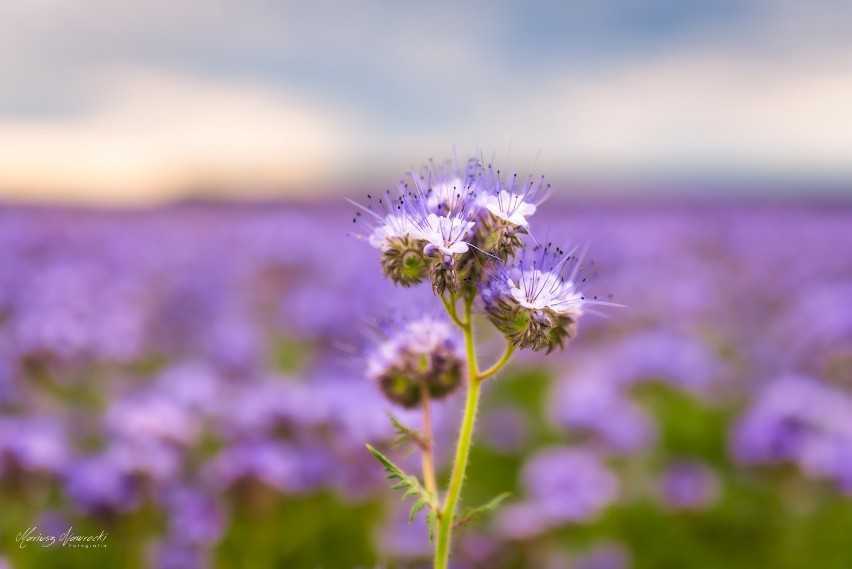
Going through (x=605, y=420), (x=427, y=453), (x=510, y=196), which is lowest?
(x=427, y=453)

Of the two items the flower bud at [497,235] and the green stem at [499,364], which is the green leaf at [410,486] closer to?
the green stem at [499,364]

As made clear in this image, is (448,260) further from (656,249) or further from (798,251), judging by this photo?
(798,251)

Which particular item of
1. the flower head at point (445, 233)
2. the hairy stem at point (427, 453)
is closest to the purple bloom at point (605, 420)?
the hairy stem at point (427, 453)

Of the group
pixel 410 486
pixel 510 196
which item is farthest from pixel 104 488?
pixel 510 196

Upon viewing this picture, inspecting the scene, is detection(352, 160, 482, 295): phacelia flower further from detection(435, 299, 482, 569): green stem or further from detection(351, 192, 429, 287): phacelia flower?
detection(435, 299, 482, 569): green stem

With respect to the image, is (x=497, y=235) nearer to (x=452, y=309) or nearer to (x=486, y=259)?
(x=486, y=259)

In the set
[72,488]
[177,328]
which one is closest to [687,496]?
[72,488]
